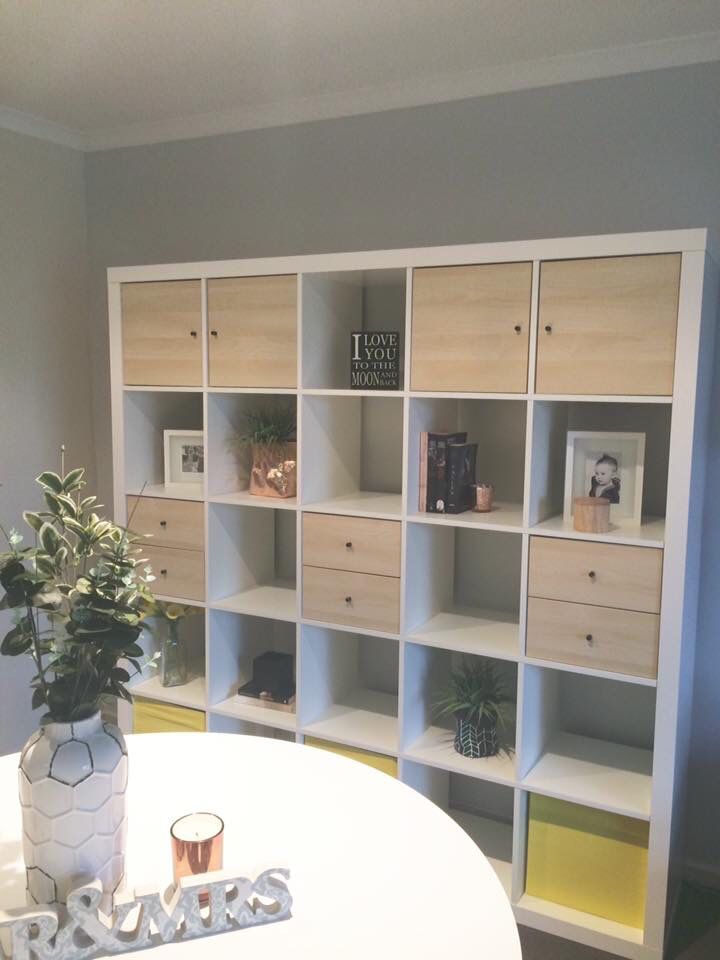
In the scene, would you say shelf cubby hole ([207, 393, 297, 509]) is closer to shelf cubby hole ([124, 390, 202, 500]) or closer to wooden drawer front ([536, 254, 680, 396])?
shelf cubby hole ([124, 390, 202, 500])

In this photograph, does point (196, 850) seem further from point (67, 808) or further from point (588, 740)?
point (588, 740)

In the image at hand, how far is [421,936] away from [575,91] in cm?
221

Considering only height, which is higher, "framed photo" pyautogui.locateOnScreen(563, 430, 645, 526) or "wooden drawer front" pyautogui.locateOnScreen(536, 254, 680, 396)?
"wooden drawer front" pyautogui.locateOnScreen(536, 254, 680, 396)

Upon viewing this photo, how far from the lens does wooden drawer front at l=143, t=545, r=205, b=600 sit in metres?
2.63

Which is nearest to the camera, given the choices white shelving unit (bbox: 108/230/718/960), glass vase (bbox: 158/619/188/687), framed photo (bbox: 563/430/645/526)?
white shelving unit (bbox: 108/230/718/960)

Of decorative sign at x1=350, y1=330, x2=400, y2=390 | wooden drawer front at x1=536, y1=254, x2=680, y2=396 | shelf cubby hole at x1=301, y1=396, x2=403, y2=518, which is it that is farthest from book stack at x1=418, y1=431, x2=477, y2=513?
wooden drawer front at x1=536, y1=254, x2=680, y2=396

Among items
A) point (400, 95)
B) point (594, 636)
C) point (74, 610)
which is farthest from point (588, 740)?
point (400, 95)

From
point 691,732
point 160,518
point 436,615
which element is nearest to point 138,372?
point 160,518

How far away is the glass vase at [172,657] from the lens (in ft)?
9.12

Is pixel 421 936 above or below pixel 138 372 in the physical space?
below

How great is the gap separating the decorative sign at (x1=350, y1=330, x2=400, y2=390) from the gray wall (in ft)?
4.39

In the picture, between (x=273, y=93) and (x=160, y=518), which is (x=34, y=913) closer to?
(x=160, y=518)

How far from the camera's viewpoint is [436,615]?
8.33ft

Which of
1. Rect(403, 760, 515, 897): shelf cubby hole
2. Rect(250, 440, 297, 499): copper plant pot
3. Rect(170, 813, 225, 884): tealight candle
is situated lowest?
Rect(403, 760, 515, 897): shelf cubby hole
